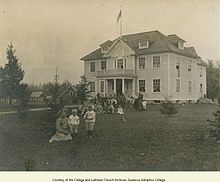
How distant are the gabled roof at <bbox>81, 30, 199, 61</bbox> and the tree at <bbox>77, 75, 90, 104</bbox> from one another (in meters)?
0.33

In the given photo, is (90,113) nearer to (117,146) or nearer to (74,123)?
(74,123)

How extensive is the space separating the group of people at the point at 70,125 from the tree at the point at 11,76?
2.34 feet

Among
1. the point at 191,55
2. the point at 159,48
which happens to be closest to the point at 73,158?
the point at 191,55

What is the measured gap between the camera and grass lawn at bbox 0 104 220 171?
140 inches

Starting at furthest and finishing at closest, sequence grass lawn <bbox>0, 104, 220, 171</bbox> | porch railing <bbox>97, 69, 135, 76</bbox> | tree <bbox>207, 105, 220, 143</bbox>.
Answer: porch railing <bbox>97, 69, 135, 76</bbox> < tree <bbox>207, 105, 220, 143</bbox> < grass lawn <bbox>0, 104, 220, 171</bbox>

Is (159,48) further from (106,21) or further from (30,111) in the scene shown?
(30,111)

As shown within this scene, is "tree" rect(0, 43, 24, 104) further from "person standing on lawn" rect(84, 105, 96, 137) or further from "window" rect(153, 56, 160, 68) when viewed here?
"window" rect(153, 56, 160, 68)

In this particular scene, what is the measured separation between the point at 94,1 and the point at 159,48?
2506 millimetres

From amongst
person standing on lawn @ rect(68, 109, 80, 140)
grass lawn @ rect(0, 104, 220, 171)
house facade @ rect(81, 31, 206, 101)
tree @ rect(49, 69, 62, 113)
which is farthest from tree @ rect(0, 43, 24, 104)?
house facade @ rect(81, 31, 206, 101)

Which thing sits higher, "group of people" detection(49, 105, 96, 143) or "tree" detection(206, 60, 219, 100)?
"tree" detection(206, 60, 219, 100)

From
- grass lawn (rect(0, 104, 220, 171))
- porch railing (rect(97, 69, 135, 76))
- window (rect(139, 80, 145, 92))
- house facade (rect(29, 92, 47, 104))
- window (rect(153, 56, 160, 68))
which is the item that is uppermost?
window (rect(153, 56, 160, 68))

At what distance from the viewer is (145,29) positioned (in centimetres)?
446

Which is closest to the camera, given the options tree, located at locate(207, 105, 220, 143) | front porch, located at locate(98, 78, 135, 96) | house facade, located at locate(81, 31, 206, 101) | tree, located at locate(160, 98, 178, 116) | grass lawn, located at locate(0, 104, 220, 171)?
grass lawn, located at locate(0, 104, 220, 171)

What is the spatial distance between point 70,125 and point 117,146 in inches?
30.5
